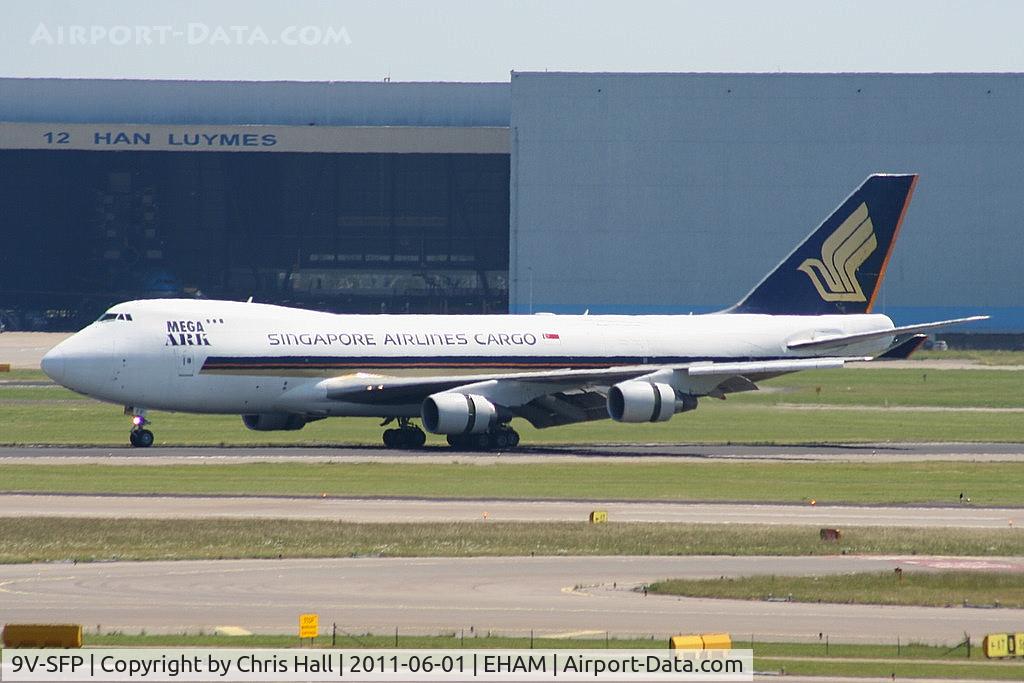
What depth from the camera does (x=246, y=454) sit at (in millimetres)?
58188

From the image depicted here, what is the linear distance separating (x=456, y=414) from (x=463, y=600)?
29.8m

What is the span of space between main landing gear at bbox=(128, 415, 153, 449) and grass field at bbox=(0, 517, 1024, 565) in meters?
21.0

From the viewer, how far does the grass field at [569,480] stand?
46.9m

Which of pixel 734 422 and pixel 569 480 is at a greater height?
pixel 734 422

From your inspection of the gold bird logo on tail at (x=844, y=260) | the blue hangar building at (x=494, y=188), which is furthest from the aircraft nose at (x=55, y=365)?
the blue hangar building at (x=494, y=188)

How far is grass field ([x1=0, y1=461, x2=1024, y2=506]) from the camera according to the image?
46906 mm

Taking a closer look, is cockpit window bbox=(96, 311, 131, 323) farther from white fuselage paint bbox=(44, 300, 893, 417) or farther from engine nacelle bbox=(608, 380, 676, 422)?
engine nacelle bbox=(608, 380, 676, 422)

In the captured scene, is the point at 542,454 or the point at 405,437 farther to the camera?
the point at 405,437

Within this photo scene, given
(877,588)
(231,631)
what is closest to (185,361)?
(877,588)

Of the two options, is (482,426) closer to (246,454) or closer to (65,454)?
(246,454)

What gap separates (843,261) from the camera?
234ft

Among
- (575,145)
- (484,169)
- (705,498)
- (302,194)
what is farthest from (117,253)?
(705,498)

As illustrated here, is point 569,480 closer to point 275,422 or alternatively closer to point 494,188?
point 275,422

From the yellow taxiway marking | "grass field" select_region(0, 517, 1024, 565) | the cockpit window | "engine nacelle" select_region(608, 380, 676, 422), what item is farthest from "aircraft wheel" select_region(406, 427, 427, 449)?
the yellow taxiway marking
